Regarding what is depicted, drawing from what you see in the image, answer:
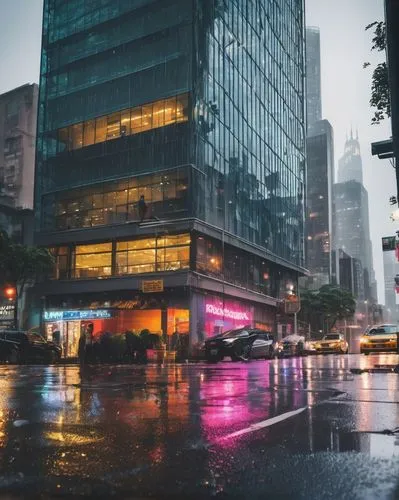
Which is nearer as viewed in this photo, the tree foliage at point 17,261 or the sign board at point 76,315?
the tree foliage at point 17,261

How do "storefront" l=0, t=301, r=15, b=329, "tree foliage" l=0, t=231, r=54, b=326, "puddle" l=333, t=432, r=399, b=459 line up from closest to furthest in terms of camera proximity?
1. "puddle" l=333, t=432, r=399, b=459
2. "tree foliage" l=0, t=231, r=54, b=326
3. "storefront" l=0, t=301, r=15, b=329

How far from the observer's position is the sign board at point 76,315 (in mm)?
43062

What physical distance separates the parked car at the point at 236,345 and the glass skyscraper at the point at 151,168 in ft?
40.1

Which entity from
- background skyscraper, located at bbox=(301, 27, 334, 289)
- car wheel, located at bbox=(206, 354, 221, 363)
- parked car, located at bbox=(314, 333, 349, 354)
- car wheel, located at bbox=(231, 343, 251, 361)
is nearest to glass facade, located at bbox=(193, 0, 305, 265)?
parked car, located at bbox=(314, 333, 349, 354)

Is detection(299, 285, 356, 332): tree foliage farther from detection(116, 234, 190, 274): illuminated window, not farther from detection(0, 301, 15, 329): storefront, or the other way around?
detection(0, 301, 15, 329): storefront

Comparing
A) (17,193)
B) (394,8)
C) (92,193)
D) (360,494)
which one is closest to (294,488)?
(360,494)

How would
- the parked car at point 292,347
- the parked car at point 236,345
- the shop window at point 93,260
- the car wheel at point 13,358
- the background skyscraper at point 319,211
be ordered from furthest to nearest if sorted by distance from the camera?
the background skyscraper at point 319,211 → the shop window at point 93,260 → the parked car at point 292,347 → the car wheel at point 13,358 → the parked car at point 236,345

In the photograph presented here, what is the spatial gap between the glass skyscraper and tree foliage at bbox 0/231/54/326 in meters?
4.15

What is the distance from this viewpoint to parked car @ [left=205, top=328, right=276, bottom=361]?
25.6 meters

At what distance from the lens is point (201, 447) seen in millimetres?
4641

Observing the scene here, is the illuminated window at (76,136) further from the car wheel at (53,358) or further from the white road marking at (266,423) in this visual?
the white road marking at (266,423)

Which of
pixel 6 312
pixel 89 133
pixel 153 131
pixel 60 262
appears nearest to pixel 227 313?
pixel 60 262

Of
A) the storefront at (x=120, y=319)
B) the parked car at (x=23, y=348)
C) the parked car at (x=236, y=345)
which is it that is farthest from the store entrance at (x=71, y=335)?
the parked car at (x=236, y=345)

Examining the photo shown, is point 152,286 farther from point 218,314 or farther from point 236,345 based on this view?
point 236,345
